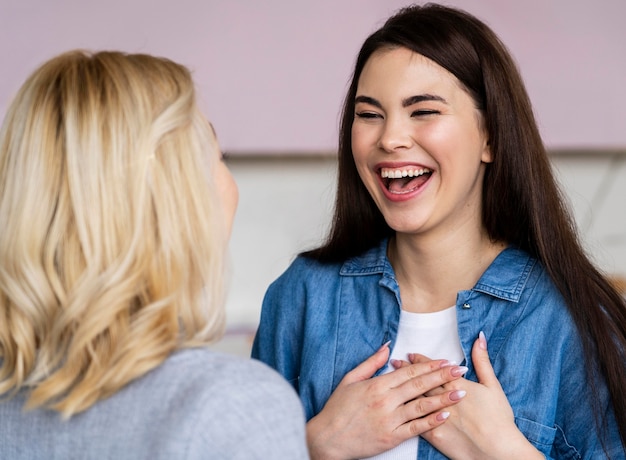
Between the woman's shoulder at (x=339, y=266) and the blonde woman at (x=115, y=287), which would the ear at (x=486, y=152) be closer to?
the woman's shoulder at (x=339, y=266)

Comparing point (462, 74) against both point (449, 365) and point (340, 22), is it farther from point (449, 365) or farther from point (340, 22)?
point (340, 22)

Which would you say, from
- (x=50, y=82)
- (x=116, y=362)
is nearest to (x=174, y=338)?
(x=116, y=362)

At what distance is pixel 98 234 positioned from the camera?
1.03 m

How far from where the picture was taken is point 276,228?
3.06m

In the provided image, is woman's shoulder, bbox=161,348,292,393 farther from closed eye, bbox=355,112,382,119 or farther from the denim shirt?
closed eye, bbox=355,112,382,119

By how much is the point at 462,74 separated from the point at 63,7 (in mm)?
1638

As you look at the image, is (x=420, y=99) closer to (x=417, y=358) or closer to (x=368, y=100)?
(x=368, y=100)

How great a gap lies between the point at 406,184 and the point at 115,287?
2.56 ft

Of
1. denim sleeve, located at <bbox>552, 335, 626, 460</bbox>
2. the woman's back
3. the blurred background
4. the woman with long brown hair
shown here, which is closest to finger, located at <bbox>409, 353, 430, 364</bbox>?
the woman with long brown hair

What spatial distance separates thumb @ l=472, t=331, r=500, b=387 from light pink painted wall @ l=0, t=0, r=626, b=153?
4.81 ft

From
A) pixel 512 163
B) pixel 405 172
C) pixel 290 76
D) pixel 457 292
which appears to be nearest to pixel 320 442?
pixel 457 292

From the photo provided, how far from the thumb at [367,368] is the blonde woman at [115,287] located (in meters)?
0.53

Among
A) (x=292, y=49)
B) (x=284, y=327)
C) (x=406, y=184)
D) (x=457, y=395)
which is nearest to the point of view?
(x=457, y=395)

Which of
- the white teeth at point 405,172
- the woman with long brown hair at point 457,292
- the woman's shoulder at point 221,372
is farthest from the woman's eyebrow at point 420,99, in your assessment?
the woman's shoulder at point 221,372
